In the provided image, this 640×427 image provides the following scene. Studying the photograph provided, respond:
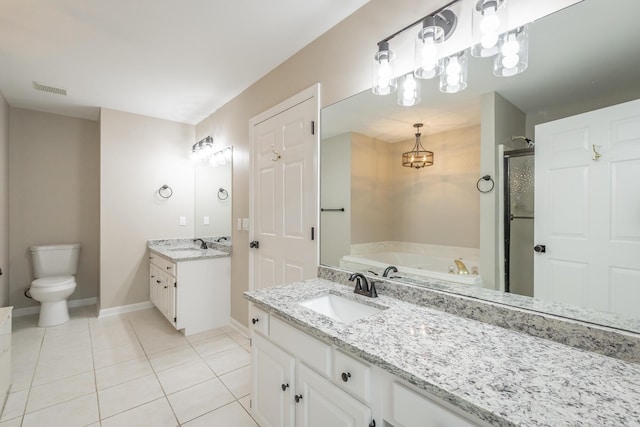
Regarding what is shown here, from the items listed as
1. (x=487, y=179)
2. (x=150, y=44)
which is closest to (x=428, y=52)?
(x=487, y=179)

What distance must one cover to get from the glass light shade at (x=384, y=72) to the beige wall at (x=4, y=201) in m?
3.84

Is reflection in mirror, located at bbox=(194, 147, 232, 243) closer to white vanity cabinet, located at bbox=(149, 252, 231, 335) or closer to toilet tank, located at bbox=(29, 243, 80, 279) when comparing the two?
white vanity cabinet, located at bbox=(149, 252, 231, 335)

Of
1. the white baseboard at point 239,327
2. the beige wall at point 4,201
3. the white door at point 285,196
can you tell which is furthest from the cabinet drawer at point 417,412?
the beige wall at point 4,201

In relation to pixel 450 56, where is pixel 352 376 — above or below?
below

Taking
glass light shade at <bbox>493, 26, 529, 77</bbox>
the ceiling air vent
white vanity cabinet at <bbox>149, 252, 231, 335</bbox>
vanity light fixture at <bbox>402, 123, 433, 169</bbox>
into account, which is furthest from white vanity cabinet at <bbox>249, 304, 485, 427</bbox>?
the ceiling air vent

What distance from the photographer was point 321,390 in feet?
3.61

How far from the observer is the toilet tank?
3305 mm

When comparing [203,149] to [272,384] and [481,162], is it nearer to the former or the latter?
[272,384]

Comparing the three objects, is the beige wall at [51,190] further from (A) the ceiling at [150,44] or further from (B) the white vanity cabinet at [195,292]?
(B) the white vanity cabinet at [195,292]

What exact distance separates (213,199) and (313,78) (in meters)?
2.11

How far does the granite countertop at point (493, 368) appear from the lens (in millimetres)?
638

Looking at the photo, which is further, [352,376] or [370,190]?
[370,190]

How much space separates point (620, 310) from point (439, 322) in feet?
1.82

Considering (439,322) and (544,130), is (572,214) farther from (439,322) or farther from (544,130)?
(439,322)
